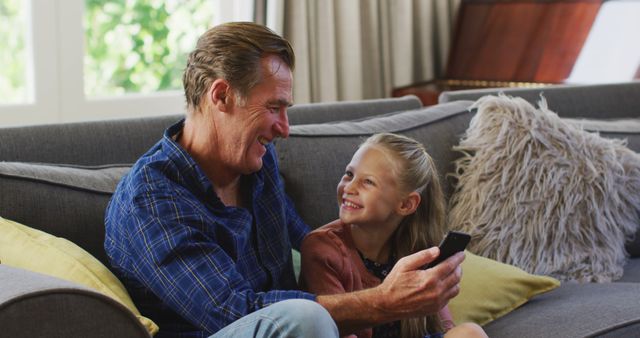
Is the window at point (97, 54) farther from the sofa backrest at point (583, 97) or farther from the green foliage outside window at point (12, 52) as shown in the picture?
the sofa backrest at point (583, 97)

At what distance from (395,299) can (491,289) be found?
0.54 meters

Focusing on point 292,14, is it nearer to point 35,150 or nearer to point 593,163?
point 593,163

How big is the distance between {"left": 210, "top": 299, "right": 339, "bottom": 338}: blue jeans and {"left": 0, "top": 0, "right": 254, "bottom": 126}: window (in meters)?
2.13

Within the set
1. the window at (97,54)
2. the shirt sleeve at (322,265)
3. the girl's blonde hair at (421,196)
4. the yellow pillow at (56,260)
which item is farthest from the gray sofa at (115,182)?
the window at (97,54)

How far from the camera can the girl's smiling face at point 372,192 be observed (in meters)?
1.94

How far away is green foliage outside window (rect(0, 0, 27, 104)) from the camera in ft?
Result: 11.0

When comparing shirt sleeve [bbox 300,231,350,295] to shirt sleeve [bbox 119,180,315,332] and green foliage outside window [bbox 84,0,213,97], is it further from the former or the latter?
green foliage outside window [bbox 84,0,213,97]

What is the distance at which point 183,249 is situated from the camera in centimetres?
162

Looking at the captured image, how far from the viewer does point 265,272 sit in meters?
1.88

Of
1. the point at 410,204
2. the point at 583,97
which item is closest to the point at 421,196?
the point at 410,204

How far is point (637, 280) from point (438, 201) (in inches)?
28.8

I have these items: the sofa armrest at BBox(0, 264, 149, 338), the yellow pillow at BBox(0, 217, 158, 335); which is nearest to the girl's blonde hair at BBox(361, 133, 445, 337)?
the yellow pillow at BBox(0, 217, 158, 335)

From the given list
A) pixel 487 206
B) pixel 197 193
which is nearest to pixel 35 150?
pixel 197 193

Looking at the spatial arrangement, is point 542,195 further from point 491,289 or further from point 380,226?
point 380,226
